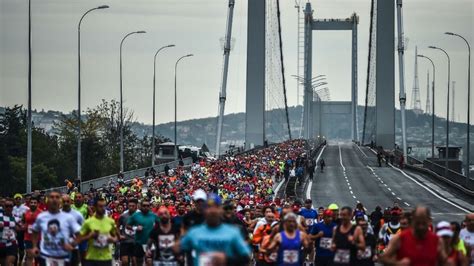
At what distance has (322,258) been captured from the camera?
20656 mm

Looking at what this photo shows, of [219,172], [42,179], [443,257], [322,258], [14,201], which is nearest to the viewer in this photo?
Answer: [443,257]

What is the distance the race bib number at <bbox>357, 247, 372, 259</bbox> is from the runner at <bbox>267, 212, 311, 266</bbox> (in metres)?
1.14

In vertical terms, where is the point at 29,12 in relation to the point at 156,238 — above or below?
above

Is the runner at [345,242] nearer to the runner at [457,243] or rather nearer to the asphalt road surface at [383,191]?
the runner at [457,243]

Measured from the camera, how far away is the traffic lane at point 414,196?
179ft

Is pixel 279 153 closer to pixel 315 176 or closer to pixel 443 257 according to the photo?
pixel 315 176

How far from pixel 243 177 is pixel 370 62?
318ft

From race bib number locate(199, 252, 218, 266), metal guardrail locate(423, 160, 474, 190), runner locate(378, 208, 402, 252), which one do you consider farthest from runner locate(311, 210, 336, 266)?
metal guardrail locate(423, 160, 474, 190)

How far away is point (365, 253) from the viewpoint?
1844 centimetres

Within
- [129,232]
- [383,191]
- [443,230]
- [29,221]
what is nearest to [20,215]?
[29,221]

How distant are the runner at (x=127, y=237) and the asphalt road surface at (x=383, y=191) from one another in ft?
95.6

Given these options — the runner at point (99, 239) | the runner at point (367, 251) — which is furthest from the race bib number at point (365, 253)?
the runner at point (99, 239)

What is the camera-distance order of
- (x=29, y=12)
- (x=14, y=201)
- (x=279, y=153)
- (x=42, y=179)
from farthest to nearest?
(x=42, y=179), (x=279, y=153), (x=29, y=12), (x=14, y=201)

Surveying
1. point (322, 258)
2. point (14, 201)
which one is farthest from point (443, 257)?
point (14, 201)
